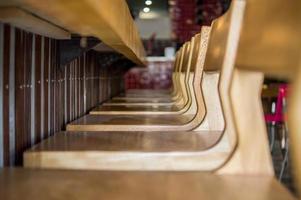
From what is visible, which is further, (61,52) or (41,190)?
(61,52)

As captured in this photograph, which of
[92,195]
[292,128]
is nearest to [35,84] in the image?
[92,195]

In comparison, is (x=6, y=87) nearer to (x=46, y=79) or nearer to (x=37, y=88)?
(x=37, y=88)

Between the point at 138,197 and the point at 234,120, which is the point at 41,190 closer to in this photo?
the point at 138,197

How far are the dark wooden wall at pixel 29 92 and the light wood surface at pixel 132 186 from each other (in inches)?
15.7

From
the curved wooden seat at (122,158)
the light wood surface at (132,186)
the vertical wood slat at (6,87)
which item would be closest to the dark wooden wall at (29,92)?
the vertical wood slat at (6,87)

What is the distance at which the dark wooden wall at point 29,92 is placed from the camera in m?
1.45

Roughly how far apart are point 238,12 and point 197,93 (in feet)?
3.44

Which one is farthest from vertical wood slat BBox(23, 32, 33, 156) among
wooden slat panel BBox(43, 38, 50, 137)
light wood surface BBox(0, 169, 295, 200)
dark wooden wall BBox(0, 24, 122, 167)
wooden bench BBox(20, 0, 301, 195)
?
wooden bench BBox(20, 0, 301, 195)

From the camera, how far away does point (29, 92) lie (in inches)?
67.6

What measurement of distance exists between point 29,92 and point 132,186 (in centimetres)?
87

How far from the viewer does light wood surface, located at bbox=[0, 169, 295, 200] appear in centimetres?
90

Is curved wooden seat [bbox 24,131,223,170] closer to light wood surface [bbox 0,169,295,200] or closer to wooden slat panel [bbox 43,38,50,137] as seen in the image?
light wood surface [bbox 0,169,295,200]

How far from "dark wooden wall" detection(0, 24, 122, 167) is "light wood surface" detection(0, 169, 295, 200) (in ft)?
1.31

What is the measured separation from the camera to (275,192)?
3.05ft
